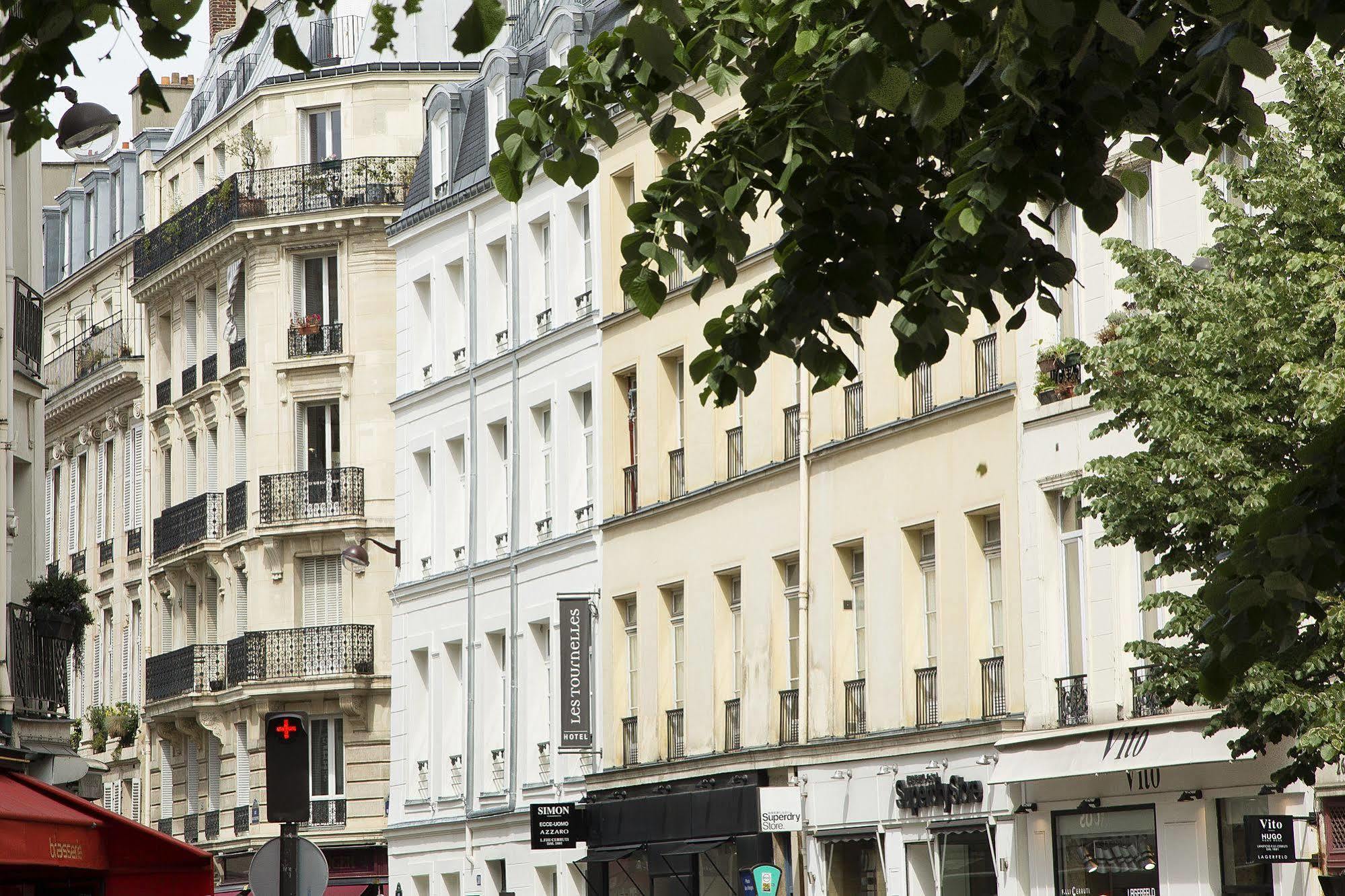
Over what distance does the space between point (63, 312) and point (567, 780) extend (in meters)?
33.8

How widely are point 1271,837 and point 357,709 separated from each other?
98.7 feet

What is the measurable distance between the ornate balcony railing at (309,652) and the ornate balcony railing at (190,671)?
2.20 m

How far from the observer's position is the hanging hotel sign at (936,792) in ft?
97.3

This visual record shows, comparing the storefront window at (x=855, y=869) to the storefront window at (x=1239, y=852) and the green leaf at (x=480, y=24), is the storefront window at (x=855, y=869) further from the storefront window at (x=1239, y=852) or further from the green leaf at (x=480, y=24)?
the green leaf at (x=480, y=24)

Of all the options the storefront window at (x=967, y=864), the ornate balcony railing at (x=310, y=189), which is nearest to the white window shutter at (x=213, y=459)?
the ornate balcony railing at (x=310, y=189)

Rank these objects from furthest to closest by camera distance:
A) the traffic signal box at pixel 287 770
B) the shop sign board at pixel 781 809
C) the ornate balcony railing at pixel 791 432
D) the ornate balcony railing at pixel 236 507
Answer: the ornate balcony railing at pixel 236 507
the ornate balcony railing at pixel 791 432
the shop sign board at pixel 781 809
the traffic signal box at pixel 287 770

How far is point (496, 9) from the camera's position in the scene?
611cm

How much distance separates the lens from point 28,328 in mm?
26703

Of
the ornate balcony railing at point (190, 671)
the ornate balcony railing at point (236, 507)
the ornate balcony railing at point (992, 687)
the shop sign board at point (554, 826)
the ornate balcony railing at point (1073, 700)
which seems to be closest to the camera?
the ornate balcony railing at point (1073, 700)

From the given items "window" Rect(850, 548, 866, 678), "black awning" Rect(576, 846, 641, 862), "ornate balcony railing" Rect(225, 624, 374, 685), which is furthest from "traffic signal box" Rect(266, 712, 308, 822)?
"ornate balcony railing" Rect(225, 624, 374, 685)

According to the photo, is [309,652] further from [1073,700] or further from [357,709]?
[1073,700]

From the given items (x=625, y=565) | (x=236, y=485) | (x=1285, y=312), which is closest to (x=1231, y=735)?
(x=1285, y=312)

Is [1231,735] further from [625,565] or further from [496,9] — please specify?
[496,9]

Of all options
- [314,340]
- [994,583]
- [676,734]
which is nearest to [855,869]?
[994,583]
